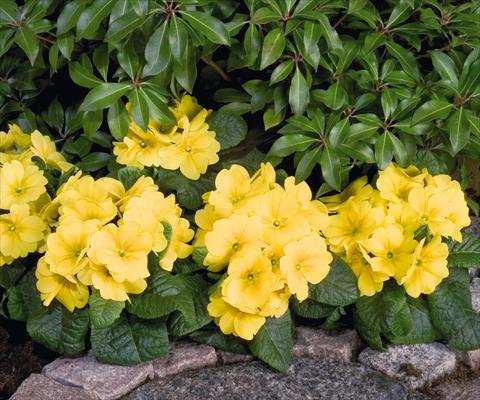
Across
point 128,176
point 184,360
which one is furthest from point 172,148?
A: point 184,360

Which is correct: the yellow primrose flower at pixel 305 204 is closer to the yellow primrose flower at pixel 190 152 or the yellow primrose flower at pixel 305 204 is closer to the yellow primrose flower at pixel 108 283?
the yellow primrose flower at pixel 190 152

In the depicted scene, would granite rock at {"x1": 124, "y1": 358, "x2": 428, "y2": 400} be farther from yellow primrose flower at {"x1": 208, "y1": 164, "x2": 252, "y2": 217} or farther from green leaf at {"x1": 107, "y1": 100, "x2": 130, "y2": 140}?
green leaf at {"x1": 107, "y1": 100, "x2": 130, "y2": 140}

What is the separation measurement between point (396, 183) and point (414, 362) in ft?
2.04

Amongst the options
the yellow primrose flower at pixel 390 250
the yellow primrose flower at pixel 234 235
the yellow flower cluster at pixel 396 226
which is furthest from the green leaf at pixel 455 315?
the yellow primrose flower at pixel 234 235

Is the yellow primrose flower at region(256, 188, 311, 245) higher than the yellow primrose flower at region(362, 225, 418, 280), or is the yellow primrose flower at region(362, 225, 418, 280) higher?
the yellow primrose flower at region(256, 188, 311, 245)

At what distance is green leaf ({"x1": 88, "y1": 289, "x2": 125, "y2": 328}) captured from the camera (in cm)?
270

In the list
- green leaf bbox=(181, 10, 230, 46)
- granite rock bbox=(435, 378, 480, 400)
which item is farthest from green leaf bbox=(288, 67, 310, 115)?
granite rock bbox=(435, 378, 480, 400)

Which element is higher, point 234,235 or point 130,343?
point 234,235

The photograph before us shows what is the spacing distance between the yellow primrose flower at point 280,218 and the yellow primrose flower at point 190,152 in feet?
1.12

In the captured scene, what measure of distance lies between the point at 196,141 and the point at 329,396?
996mm

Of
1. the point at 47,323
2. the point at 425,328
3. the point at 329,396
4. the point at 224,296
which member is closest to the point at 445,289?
the point at 425,328

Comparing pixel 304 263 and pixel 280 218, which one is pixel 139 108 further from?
pixel 304 263

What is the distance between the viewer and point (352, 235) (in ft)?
9.85

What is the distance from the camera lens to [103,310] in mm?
2709
